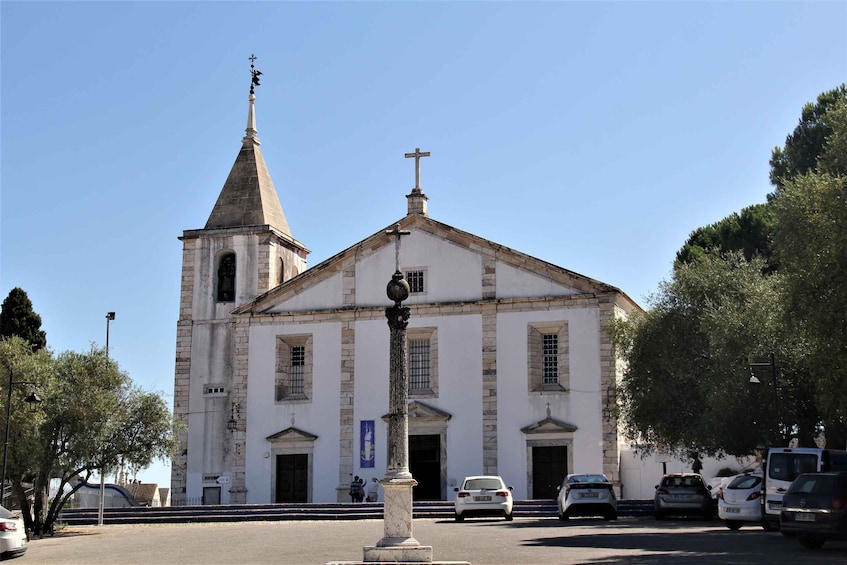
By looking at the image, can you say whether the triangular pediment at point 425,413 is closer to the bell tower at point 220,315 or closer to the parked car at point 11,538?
the bell tower at point 220,315

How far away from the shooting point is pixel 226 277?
137 feet

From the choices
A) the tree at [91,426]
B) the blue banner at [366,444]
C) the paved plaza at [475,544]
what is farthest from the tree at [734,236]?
the tree at [91,426]

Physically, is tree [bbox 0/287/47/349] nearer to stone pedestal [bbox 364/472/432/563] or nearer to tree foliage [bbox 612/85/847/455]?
tree foliage [bbox 612/85/847/455]

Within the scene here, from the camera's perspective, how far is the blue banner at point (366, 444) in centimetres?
3775

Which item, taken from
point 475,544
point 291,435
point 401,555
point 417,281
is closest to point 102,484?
point 291,435

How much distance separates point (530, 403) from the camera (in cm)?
3703

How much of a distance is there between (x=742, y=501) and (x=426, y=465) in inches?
653

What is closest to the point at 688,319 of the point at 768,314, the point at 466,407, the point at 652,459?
the point at 768,314

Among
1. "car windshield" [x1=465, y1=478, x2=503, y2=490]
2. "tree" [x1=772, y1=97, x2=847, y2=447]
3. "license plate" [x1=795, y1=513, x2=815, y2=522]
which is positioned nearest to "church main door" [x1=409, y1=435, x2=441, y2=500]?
"car windshield" [x1=465, y1=478, x2=503, y2=490]

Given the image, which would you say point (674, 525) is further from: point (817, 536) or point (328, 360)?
point (328, 360)

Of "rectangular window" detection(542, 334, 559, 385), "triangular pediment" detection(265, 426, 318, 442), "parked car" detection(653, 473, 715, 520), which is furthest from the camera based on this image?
"triangular pediment" detection(265, 426, 318, 442)

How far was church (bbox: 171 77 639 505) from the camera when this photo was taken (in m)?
36.9

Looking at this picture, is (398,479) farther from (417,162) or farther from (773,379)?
(417,162)

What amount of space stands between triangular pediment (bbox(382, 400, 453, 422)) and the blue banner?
75 centimetres
